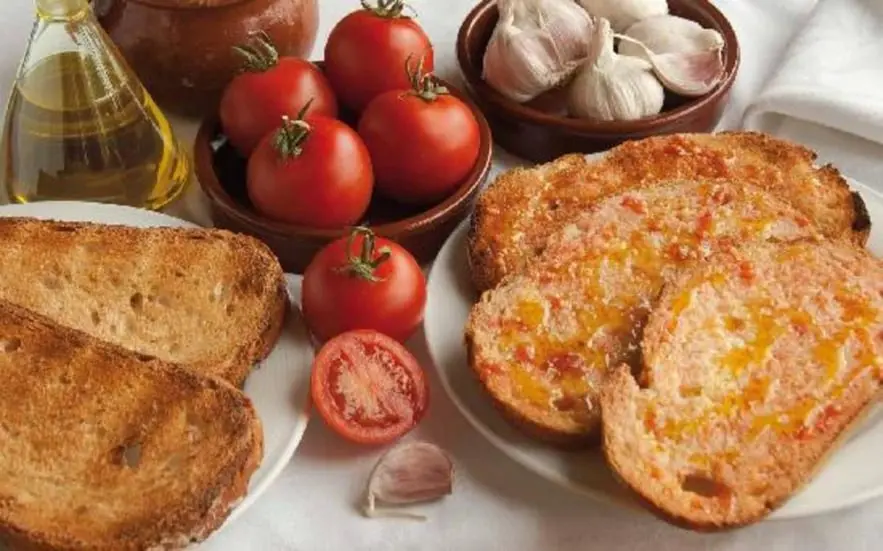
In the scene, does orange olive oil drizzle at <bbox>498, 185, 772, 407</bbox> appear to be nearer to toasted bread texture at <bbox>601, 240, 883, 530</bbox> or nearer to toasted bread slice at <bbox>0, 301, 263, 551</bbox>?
toasted bread texture at <bbox>601, 240, 883, 530</bbox>

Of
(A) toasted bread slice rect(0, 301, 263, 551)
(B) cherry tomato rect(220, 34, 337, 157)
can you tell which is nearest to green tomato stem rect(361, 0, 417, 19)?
(B) cherry tomato rect(220, 34, 337, 157)

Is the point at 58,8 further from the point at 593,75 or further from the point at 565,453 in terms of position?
the point at 565,453

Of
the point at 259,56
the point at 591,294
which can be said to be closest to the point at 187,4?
the point at 259,56

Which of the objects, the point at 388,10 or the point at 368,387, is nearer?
the point at 368,387

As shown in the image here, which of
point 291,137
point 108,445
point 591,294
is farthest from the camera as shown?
point 291,137

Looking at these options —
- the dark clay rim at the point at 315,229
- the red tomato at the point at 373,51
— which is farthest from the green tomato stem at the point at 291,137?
the red tomato at the point at 373,51

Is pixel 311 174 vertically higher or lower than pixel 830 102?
lower
